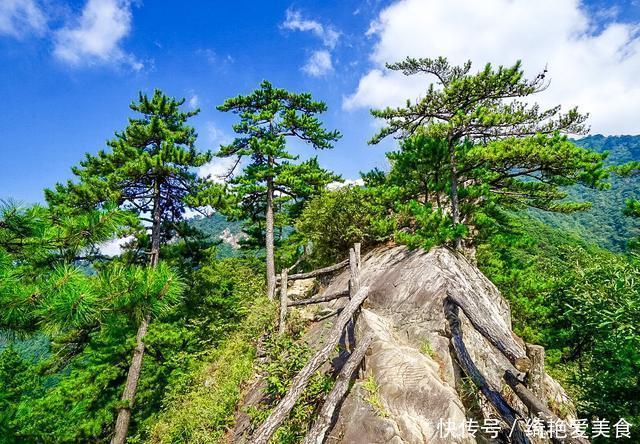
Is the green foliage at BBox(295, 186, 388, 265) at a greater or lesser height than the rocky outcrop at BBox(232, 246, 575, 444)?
greater

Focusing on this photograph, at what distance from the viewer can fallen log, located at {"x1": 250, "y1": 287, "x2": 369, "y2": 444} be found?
4262mm

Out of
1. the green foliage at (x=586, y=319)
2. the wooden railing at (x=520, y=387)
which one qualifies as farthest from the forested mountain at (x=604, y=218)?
the wooden railing at (x=520, y=387)

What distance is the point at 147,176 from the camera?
43.8 ft

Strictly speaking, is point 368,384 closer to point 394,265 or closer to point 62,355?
point 394,265

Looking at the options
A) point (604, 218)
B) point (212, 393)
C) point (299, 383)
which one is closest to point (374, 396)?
point (299, 383)

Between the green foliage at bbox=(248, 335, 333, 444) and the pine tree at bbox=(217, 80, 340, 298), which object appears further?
the pine tree at bbox=(217, 80, 340, 298)

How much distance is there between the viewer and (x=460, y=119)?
29.5 feet

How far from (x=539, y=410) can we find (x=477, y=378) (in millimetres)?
1300

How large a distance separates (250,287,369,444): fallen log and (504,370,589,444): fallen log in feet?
9.82

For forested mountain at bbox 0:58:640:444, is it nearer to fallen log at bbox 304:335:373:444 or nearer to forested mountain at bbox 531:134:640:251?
fallen log at bbox 304:335:373:444

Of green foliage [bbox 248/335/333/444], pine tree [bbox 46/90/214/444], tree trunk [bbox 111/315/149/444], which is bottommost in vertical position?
tree trunk [bbox 111/315/149/444]

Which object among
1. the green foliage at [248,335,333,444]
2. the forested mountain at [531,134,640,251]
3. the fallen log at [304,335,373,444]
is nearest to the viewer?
the fallen log at [304,335,373,444]

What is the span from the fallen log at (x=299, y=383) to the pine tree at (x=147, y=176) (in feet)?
32.0

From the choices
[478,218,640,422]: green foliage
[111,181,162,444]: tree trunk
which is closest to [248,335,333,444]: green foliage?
[478,218,640,422]: green foliage
